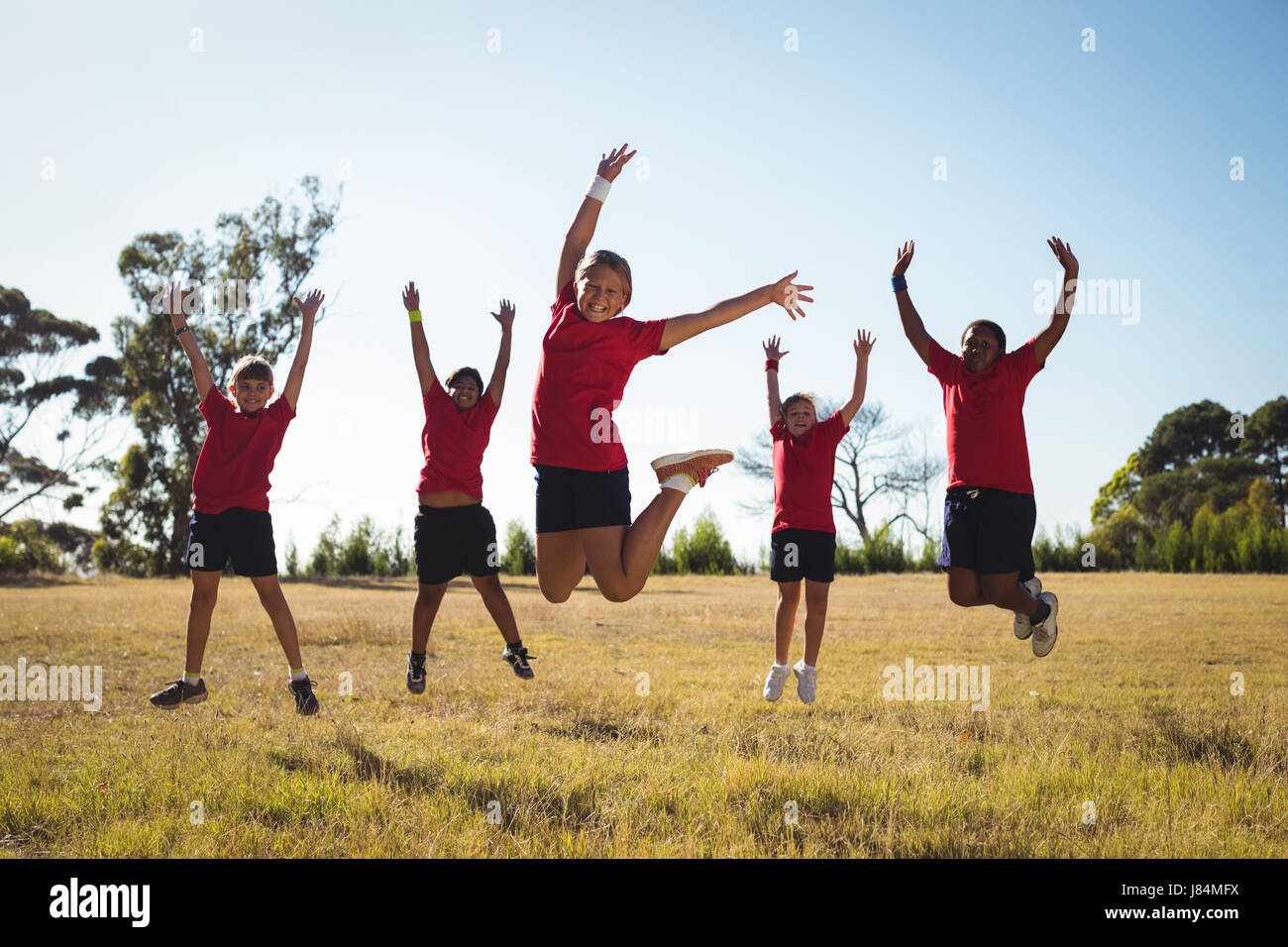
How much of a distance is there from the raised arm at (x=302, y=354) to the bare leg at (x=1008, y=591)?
5391 mm

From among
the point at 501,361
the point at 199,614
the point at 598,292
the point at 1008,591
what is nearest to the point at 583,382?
the point at 598,292

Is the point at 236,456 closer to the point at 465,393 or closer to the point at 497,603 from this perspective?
the point at 465,393

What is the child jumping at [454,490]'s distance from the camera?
24.0ft

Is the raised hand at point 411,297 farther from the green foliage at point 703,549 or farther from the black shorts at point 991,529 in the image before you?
the green foliage at point 703,549

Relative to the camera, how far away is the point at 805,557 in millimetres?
7066

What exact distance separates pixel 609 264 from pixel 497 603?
3.42 m

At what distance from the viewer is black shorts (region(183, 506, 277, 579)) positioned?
6379 mm

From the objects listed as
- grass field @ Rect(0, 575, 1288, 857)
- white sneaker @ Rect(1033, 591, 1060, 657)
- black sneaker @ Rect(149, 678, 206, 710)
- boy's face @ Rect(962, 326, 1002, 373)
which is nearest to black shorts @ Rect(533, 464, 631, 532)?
grass field @ Rect(0, 575, 1288, 857)

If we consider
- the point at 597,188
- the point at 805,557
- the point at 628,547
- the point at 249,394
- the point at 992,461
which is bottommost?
the point at 805,557

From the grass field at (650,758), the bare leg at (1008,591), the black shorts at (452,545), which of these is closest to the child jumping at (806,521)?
the grass field at (650,758)

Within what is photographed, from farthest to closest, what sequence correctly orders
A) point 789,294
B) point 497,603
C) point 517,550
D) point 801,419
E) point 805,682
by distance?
point 517,550 → point 497,603 → point 801,419 → point 805,682 → point 789,294

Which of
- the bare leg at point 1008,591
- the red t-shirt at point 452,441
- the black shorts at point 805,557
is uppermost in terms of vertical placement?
the red t-shirt at point 452,441
